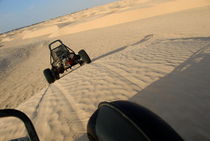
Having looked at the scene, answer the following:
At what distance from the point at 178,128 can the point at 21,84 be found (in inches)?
321

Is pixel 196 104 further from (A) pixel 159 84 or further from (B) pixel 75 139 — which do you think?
(B) pixel 75 139

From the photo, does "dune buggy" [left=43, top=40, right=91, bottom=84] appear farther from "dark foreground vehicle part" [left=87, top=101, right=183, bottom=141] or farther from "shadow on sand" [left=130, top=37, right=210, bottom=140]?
"dark foreground vehicle part" [left=87, top=101, right=183, bottom=141]

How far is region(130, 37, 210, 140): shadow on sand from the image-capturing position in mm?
2631

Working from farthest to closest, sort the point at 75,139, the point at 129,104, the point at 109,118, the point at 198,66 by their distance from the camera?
1. the point at 198,66
2. the point at 75,139
3. the point at 129,104
4. the point at 109,118

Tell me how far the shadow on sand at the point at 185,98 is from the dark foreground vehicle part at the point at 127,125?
4.59ft

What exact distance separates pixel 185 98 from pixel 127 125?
8.20ft

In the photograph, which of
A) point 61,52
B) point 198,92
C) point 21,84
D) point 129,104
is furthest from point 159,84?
point 21,84

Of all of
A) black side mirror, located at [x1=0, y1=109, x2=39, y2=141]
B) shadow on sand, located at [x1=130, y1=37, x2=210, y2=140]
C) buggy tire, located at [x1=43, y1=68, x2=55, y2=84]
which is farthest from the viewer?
buggy tire, located at [x1=43, y1=68, x2=55, y2=84]

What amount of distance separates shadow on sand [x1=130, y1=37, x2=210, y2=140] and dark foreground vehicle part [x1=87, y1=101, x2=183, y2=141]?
140 centimetres

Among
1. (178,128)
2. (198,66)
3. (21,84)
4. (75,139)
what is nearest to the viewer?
(178,128)

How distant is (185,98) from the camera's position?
338 cm

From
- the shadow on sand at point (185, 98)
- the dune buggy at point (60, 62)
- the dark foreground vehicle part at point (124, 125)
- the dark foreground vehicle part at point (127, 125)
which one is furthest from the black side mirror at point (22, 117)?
the dune buggy at point (60, 62)

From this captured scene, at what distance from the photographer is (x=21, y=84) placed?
29.2 feet

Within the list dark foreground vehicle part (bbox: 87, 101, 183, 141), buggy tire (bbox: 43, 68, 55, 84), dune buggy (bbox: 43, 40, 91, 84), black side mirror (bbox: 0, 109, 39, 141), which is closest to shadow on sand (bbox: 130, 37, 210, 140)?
dark foreground vehicle part (bbox: 87, 101, 183, 141)
